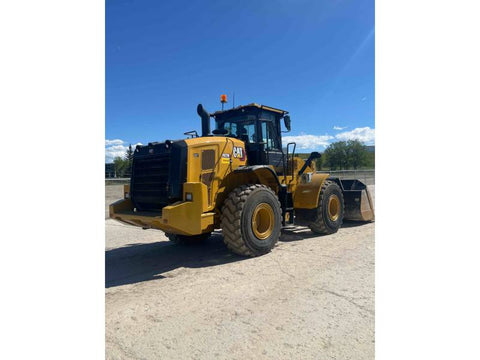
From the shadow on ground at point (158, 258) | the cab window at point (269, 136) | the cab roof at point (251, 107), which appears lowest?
the shadow on ground at point (158, 258)

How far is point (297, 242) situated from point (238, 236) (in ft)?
→ 5.73

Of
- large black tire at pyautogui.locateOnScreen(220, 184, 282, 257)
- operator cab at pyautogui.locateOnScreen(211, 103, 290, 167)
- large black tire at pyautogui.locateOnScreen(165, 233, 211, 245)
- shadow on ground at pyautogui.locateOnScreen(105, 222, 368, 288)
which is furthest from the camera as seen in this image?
large black tire at pyautogui.locateOnScreen(165, 233, 211, 245)

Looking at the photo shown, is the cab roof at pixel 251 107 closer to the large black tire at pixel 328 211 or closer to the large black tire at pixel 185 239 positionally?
the large black tire at pixel 328 211

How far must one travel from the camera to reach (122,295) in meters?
3.47

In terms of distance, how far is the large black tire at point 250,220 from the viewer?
4.69 metres

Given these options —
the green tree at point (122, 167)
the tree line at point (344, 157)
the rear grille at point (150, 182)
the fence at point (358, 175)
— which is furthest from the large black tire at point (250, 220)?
the tree line at point (344, 157)

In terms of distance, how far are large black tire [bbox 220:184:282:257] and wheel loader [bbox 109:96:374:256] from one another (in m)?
0.01

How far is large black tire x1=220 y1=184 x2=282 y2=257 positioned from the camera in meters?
4.69

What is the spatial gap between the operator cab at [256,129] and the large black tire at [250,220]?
3.46 ft

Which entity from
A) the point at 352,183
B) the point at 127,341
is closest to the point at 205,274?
the point at 127,341

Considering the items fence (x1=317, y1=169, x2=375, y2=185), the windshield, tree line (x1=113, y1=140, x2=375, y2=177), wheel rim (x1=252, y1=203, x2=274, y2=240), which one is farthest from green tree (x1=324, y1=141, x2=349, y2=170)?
wheel rim (x1=252, y1=203, x2=274, y2=240)

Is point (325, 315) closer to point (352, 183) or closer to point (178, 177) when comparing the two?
point (178, 177)

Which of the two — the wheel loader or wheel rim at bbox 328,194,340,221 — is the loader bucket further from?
the wheel loader

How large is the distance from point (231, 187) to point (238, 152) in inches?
24.9
